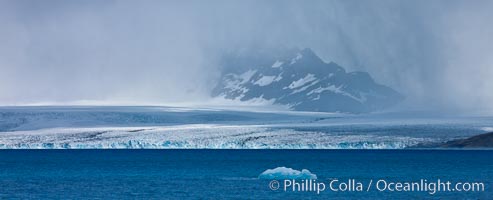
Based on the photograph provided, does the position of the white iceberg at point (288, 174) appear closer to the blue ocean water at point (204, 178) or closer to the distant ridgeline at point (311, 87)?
the blue ocean water at point (204, 178)

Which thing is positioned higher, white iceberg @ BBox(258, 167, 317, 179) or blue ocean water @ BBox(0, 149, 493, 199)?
white iceberg @ BBox(258, 167, 317, 179)

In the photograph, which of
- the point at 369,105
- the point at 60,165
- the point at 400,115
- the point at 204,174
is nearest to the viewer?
the point at 204,174

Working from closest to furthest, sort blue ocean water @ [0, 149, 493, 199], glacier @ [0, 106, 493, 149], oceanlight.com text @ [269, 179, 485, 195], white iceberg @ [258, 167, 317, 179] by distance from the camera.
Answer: blue ocean water @ [0, 149, 493, 199] → oceanlight.com text @ [269, 179, 485, 195] → white iceberg @ [258, 167, 317, 179] → glacier @ [0, 106, 493, 149]

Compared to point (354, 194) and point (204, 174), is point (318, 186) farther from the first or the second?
point (204, 174)

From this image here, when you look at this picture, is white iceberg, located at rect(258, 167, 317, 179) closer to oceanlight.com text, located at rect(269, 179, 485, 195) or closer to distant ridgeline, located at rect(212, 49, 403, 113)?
oceanlight.com text, located at rect(269, 179, 485, 195)

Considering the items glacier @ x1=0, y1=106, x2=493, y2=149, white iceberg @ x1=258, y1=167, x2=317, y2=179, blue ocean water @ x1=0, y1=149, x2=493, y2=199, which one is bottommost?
blue ocean water @ x1=0, y1=149, x2=493, y2=199

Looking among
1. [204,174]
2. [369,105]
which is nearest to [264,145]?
[204,174]

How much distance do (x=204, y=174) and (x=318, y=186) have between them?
1348cm

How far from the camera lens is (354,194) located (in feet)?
161

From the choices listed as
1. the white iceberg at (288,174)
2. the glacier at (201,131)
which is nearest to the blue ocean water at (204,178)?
the white iceberg at (288,174)

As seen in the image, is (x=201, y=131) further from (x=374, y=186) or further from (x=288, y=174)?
(x=374, y=186)

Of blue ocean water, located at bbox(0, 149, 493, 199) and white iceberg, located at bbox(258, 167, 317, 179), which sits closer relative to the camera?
blue ocean water, located at bbox(0, 149, 493, 199)

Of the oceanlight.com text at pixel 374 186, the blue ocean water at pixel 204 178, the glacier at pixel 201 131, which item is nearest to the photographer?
the blue ocean water at pixel 204 178

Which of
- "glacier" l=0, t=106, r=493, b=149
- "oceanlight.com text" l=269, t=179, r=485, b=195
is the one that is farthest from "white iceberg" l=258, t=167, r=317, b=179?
"glacier" l=0, t=106, r=493, b=149
